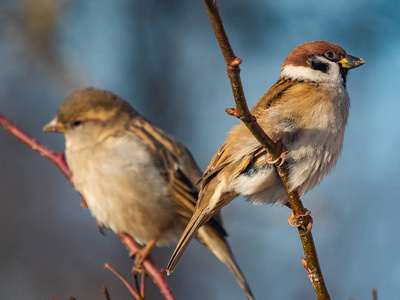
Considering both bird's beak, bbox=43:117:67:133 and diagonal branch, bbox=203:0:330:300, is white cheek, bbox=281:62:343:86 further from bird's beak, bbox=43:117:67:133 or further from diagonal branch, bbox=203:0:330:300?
bird's beak, bbox=43:117:67:133

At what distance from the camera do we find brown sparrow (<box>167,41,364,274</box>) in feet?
8.51

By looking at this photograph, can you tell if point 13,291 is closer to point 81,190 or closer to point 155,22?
point 81,190

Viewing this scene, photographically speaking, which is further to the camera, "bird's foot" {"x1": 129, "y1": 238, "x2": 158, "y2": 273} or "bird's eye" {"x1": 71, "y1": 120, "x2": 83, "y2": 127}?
"bird's eye" {"x1": 71, "y1": 120, "x2": 83, "y2": 127}

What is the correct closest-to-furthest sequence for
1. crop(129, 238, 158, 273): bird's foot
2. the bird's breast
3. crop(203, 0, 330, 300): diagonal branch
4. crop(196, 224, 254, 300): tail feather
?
crop(203, 0, 330, 300): diagonal branch → crop(129, 238, 158, 273): bird's foot → the bird's breast → crop(196, 224, 254, 300): tail feather

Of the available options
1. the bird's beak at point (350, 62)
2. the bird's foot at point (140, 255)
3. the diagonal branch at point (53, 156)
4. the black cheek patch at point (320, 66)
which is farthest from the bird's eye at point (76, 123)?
the bird's beak at point (350, 62)

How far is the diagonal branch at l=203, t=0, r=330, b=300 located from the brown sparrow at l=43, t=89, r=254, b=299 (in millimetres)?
1370

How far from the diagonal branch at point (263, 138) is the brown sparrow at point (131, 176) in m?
1.37

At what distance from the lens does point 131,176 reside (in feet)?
11.6

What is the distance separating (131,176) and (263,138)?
177 centimetres

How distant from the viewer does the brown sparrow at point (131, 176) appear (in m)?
3.53

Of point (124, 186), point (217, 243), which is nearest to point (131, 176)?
point (124, 186)

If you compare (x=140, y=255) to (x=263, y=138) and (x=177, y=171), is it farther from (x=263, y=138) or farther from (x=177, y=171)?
(x=263, y=138)

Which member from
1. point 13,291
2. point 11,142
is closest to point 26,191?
point 11,142

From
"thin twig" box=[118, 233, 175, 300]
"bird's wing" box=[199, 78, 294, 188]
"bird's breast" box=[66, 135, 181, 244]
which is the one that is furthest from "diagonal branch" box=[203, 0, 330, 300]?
"bird's breast" box=[66, 135, 181, 244]
